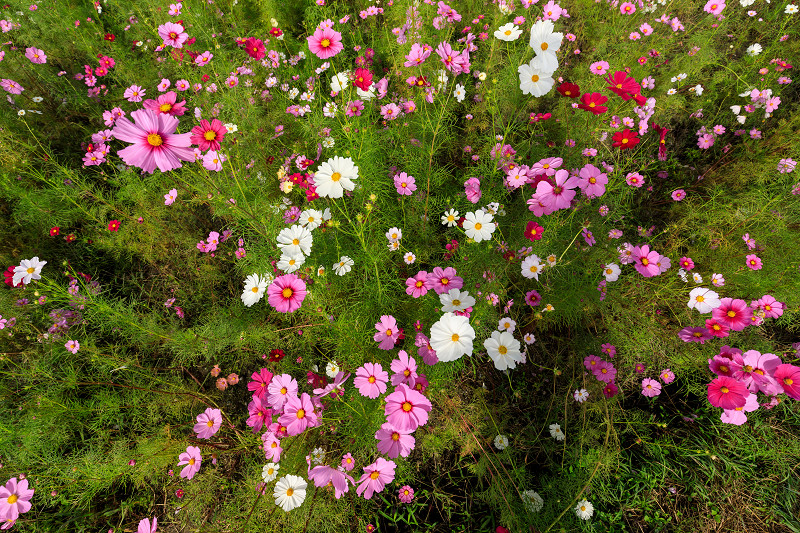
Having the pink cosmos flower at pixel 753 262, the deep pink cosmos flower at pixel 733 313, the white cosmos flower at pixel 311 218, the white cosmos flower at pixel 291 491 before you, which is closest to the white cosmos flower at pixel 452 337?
the white cosmos flower at pixel 311 218

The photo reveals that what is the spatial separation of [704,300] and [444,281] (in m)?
1.18

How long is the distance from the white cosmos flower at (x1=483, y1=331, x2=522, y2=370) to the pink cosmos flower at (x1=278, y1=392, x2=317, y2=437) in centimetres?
75

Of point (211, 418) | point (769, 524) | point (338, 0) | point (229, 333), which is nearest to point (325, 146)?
point (229, 333)

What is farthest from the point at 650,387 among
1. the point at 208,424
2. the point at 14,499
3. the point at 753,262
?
the point at 14,499

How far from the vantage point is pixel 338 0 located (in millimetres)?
2982

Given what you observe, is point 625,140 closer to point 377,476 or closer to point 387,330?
point 387,330

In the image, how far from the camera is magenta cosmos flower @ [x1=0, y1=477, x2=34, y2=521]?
1.35 meters

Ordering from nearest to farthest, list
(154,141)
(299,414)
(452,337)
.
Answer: (154,141)
(452,337)
(299,414)

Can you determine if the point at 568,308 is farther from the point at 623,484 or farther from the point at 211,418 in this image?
the point at 211,418

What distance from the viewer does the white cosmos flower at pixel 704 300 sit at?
146cm

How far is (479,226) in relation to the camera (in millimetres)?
1575

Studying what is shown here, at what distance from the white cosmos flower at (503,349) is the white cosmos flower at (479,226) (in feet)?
1.50

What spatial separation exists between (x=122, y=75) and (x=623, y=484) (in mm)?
4290

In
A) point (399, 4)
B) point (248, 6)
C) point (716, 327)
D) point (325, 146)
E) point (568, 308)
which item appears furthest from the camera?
point (248, 6)
